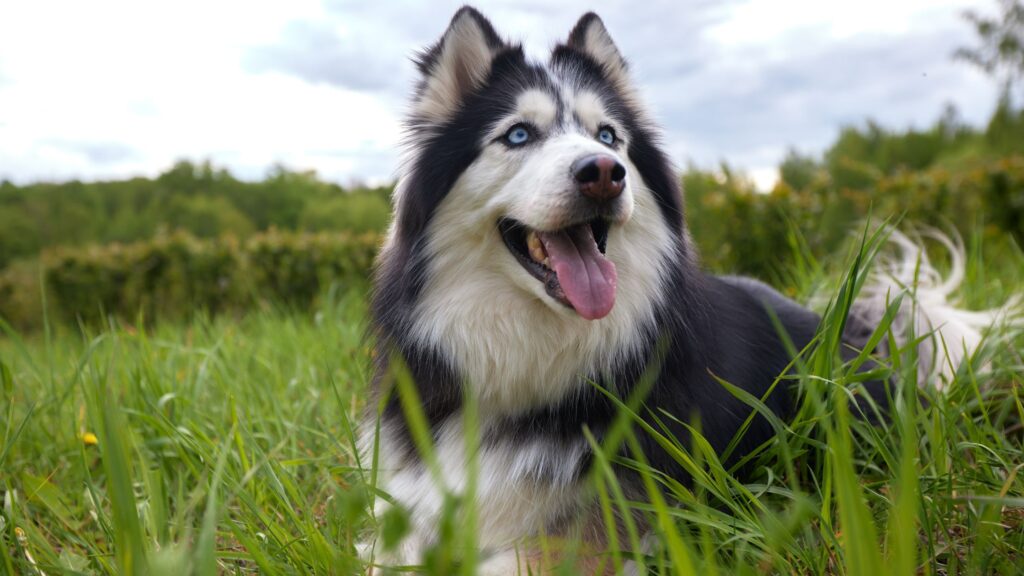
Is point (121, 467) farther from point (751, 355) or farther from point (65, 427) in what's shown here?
point (65, 427)

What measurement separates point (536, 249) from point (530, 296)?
16 cm

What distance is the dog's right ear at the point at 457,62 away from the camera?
8.02ft

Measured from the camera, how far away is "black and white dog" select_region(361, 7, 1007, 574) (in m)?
2.08

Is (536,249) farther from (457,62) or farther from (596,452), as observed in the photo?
(596,452)

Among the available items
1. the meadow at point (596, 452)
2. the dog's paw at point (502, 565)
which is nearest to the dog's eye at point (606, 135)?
the meadow at point (596, 452)

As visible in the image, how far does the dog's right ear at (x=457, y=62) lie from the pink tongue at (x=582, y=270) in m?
0.65

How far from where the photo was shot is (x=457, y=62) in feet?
8.07

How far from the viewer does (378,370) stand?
2447 millimetres

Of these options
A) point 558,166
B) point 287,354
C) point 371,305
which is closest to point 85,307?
point 287,354

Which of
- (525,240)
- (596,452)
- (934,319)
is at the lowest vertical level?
(934,319)

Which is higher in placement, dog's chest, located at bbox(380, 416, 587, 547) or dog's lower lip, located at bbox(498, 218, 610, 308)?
dog's lower lip, located at bbox(498, 218, 610, 308)

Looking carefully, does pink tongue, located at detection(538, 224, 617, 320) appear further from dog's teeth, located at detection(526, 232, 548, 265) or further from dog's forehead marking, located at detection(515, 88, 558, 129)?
dog's forehead marking, located at detection(515, 88, 558, 129)

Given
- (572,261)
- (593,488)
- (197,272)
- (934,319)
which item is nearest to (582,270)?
(572,261)

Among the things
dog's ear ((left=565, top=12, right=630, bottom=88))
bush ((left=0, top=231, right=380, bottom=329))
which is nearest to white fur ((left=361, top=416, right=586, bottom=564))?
dog's ear ((left=565, top=12, right=630, bottom=88))
